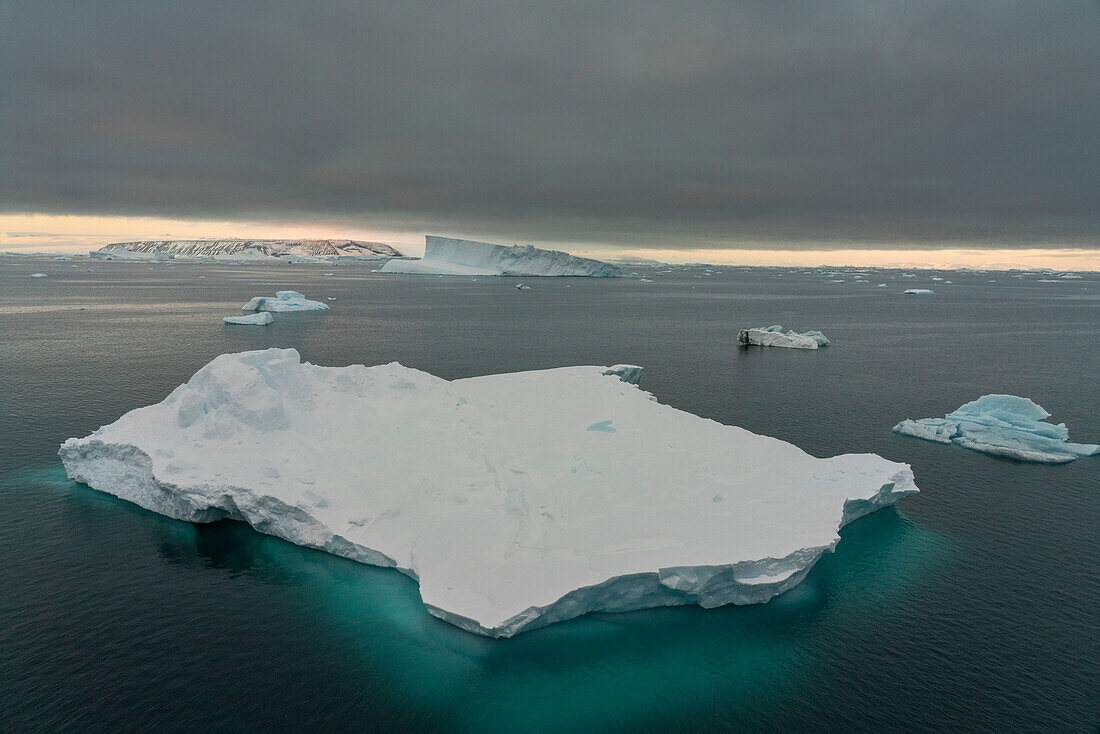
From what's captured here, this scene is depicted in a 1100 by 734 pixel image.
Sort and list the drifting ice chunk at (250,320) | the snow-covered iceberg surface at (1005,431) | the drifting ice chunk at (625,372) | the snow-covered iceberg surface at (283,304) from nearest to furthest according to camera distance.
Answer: the snow-covered iceberg surface at (1005,431)
the drifting ice chunk at (625,372)
the drifting ice chunk at (250,320)
the snow-covered iceberg surface at (283,304)

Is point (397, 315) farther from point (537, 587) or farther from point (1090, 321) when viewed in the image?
point (1090, 321)

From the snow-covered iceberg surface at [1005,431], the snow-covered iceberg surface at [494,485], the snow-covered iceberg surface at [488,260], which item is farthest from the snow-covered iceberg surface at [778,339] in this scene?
the snow-covered iceberg surface at [488,260]

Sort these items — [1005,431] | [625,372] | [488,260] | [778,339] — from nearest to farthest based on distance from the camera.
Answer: [1005,431], [625,372], [778,339], [488,260]

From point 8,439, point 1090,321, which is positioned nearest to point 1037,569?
point 8,439

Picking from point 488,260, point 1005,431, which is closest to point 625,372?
point 1005,431

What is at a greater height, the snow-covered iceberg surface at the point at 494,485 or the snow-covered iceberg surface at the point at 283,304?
the snow-covered iceberg surface at the point at 283,304

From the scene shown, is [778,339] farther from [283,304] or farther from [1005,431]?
[283,304]

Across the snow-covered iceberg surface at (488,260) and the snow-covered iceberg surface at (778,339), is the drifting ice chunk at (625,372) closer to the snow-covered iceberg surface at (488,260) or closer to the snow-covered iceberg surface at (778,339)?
the snow-covered iceberg surface at (778,339)
